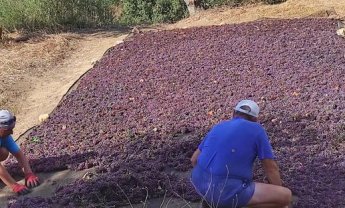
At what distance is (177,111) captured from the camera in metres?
7.94

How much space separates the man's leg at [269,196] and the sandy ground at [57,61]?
0.97m

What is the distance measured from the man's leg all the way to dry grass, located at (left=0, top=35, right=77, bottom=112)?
230 inches

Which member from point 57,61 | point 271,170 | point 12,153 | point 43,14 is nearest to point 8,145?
point 12,153

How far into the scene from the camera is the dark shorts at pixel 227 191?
4.45m

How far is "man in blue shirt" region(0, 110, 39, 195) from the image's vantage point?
601 cm

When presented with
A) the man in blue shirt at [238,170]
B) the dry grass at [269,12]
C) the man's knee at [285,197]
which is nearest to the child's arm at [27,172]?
the man in blue shirt at [238,170]

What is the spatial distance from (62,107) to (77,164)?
7.97 feet

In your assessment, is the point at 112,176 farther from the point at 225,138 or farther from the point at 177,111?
the point at 177,111

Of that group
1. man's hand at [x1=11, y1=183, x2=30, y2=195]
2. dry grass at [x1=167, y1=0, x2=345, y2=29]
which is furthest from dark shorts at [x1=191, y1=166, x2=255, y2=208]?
dry grass at [x1=167, y1=0, x2=345, y2=29]

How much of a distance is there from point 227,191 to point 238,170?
0.61 feet

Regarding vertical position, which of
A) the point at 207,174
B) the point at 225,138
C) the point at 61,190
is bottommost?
the point at 61,190

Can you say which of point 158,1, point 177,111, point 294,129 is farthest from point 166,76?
point 158,1

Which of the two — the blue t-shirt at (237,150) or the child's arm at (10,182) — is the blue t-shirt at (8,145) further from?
the blue t-shirt at (237,150)

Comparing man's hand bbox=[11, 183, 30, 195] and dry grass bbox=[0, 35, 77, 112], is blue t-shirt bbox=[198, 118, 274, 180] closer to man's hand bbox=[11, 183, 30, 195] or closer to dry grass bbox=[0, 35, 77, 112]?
man's hand bbox=[11, 183, 30, 195]
